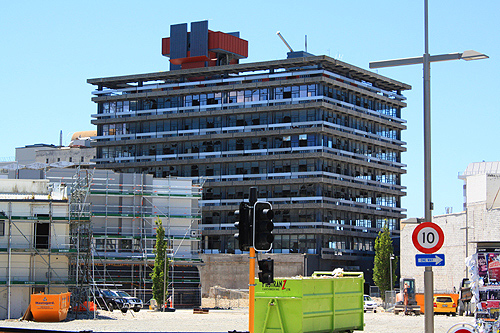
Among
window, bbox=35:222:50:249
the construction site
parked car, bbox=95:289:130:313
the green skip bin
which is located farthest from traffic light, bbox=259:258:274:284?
parked car, bbox=95:289:130:313

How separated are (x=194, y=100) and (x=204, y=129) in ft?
14.6

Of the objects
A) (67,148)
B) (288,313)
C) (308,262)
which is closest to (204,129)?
(308,262)

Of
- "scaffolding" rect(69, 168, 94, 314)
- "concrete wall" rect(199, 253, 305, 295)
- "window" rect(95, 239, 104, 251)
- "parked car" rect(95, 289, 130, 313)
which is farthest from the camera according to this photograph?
"concrete wall" rect(199, 253, 305, 295)

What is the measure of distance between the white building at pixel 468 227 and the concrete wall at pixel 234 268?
15.7 metres

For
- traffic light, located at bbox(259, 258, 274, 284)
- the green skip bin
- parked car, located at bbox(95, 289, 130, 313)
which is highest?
traffic light, located at bbox(259, 258, 274, 284)

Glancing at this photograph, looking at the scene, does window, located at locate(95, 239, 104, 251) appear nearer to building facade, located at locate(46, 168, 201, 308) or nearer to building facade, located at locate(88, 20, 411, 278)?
building facade, located at locate(46, 168, 201, 308)

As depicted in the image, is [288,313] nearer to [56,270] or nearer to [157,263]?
[56,270]

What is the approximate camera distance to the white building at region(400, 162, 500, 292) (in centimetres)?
6556

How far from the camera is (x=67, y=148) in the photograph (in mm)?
151875

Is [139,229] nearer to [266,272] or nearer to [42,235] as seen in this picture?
[42,235]

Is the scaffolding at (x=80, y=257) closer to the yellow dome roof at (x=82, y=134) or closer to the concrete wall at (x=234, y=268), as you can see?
the concrete wall at (x=234, y=268)

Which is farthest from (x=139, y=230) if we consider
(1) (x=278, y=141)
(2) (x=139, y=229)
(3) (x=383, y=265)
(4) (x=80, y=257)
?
(1) (x=278, y=141)

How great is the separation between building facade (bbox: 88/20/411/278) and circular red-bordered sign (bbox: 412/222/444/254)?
2987 inches

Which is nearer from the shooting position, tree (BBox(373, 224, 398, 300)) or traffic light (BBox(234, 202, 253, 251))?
traffic light (BBox(234, 202, 253, 251))
